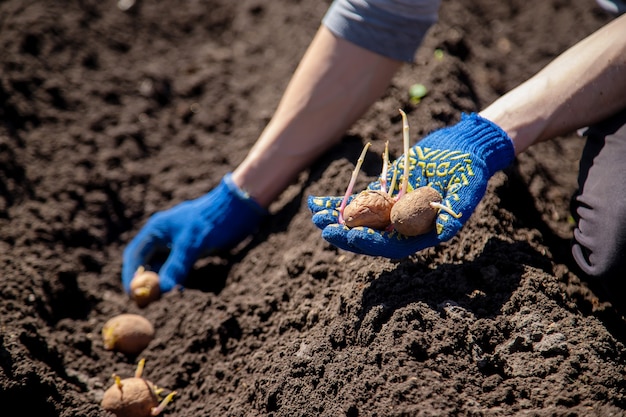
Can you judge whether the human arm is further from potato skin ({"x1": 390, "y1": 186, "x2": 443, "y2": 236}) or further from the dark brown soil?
the dark brown soil

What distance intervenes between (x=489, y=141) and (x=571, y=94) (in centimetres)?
39

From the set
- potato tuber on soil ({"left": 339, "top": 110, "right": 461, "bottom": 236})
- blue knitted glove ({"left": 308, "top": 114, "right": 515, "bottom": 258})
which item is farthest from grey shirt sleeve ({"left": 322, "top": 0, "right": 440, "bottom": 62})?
potato tuber on soil ({"left": 339, "top": 110, "right": 461, "bottom": 236})

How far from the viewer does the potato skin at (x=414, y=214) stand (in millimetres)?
2041

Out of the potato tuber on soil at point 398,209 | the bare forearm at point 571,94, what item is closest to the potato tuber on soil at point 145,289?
the potato tuber on soil at point 398,209

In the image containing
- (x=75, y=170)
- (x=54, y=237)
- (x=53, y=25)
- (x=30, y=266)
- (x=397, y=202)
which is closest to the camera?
(x=397, y=202)

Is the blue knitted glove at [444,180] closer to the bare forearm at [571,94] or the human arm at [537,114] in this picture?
the human arm at [537,114]

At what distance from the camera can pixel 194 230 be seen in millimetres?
2924

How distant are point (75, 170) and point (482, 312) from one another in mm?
2431

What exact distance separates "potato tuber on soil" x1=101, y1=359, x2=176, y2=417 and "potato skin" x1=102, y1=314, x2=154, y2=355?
26 cm

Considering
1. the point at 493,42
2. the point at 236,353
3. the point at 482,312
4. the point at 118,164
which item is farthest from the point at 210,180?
the point at 493,42

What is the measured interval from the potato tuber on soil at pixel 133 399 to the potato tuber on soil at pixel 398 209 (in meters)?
1.02

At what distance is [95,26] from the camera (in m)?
4.25

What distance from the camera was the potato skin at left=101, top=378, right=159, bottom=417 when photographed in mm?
2320

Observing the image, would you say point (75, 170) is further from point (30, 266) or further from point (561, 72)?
point (561, 72)
